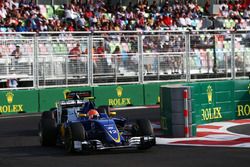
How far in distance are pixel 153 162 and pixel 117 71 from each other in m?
13.1

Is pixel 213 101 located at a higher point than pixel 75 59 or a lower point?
lower

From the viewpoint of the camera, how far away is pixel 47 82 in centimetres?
2373

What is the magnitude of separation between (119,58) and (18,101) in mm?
3616

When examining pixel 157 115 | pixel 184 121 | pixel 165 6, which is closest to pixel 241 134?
pixel 184 121

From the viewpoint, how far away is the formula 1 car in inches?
523

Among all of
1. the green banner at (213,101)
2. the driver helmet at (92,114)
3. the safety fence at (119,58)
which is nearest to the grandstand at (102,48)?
the safety fence at (119,58)

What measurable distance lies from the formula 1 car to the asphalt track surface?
18 cm

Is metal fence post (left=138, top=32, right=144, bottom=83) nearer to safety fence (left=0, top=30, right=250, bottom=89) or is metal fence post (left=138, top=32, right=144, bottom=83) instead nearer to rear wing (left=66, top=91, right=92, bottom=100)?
safety fence (left=0, top=30, right=250, bottom=89)

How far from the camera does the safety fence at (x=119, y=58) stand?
2303 centimetres

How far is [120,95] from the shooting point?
25188 mm

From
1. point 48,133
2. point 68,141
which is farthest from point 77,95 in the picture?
point 68,141

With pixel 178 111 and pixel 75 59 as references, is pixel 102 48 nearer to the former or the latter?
pixel 75 59

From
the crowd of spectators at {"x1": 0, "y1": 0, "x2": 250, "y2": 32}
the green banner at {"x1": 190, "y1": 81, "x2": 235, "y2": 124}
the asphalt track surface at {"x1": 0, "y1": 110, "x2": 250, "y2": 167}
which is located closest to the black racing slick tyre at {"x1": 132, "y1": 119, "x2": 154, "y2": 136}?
the asphalt track surface at {"x1": 0, "y1": 110, "x2": 250, "y2": 167}

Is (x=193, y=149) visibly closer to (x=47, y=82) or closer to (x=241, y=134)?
(x=241, y=134)
